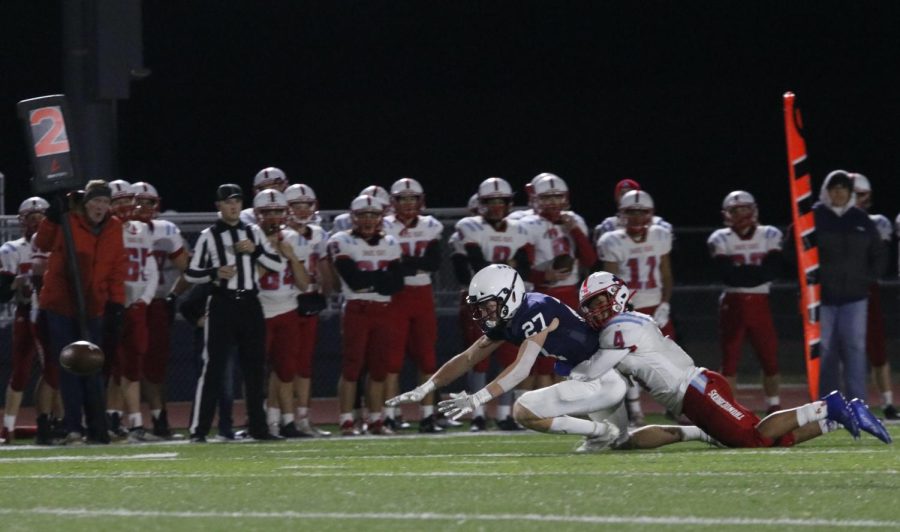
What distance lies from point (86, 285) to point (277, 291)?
126 centimetres

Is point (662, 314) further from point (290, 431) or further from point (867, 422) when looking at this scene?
point (867, 422)

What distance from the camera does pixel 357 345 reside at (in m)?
10.3

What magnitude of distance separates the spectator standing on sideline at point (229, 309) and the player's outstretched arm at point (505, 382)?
225 centimetres

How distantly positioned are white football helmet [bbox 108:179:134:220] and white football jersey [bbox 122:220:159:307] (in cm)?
7

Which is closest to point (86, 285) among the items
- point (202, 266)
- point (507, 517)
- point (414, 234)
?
point (202, 266)

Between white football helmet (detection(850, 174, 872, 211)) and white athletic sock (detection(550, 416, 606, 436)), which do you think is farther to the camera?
white football helmet (detection(850, 174, 872, 211))

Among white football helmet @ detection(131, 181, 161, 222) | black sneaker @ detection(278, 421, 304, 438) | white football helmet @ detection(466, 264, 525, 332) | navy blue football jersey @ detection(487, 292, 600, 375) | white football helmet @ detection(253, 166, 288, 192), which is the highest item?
white football helmet @ detection(253, 166, 288, 192)

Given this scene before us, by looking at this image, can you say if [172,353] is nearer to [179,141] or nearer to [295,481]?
[295,481]

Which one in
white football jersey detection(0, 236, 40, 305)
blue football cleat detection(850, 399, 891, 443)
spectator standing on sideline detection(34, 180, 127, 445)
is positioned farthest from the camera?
white football jersey detection(0, 236, 40, 305)

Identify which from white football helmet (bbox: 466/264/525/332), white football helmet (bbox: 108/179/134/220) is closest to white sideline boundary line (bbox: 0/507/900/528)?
white football helmet (bbox: 466/264/525/332)

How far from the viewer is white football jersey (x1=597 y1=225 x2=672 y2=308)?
10633mm

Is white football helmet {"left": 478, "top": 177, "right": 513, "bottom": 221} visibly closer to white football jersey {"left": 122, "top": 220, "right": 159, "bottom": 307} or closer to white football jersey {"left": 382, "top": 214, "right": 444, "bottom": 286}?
white football jersey {"left": 382, "top": 214, "right": 444, "bottom": 286}

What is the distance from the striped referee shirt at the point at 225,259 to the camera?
9.51 metres

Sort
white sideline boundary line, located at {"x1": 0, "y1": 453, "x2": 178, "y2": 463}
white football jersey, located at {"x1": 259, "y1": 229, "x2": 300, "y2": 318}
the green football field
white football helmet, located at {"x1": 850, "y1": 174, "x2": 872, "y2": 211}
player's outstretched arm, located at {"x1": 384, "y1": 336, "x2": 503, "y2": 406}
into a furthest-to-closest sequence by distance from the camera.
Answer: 1. white football helmet, located at {"x1": 850, "y1": 174, "x2": 872, "y2": 211}
2. white football jersey, located at {"x1": 259, "y1": 229, "x2": 300, "y2": 318}
3. white sideline boundary line, located at {"x1": 0, "y1": 453, "x2": 178, "y2": 463}
4. player's outstretched arm, located at {"x1": 384, "y1": 336, "x2": 503, "y2": 406}
5. the green football field
